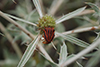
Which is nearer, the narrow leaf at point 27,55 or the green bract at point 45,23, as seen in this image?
the narrow leaf at point 27,55

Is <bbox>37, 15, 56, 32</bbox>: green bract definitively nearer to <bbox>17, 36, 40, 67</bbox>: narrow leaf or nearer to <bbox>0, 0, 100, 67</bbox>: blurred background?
<bbox>17, 36, 40, 67</bbox>: narrow leaf

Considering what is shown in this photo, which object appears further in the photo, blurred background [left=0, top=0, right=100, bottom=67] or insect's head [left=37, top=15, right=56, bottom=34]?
blurred background [left=0, top=0, right=100, bottom=67]

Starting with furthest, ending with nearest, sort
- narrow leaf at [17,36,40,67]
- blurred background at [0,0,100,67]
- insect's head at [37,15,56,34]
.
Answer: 1. blurred background at [0,0,100,67]
2. insect's head at [37,15,56,34]
3. narrow leaf at [17,36,40,67]

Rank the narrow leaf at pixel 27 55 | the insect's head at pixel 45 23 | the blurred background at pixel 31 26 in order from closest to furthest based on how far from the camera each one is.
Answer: the narrow leaf at pixel 27 55, the insect's head at pixel 45 23, the blurred background at pixel 31 26

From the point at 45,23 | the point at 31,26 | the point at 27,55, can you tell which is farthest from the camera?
the point at 31,26

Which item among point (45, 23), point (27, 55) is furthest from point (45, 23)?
point (27, 55)

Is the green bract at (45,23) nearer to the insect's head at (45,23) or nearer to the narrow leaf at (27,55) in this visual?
the insect's head at (45,23)

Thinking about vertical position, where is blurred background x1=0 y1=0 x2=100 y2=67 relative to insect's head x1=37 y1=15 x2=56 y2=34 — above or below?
below

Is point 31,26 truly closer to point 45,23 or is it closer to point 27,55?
point 45,23

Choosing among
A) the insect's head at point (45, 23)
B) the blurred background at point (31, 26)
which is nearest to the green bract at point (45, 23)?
the insect's head at point (45, 23)

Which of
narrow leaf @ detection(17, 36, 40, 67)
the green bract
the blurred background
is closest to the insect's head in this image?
the green bract

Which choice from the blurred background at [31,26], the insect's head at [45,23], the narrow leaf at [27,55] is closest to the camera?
the narrow leaf at [27,55]
